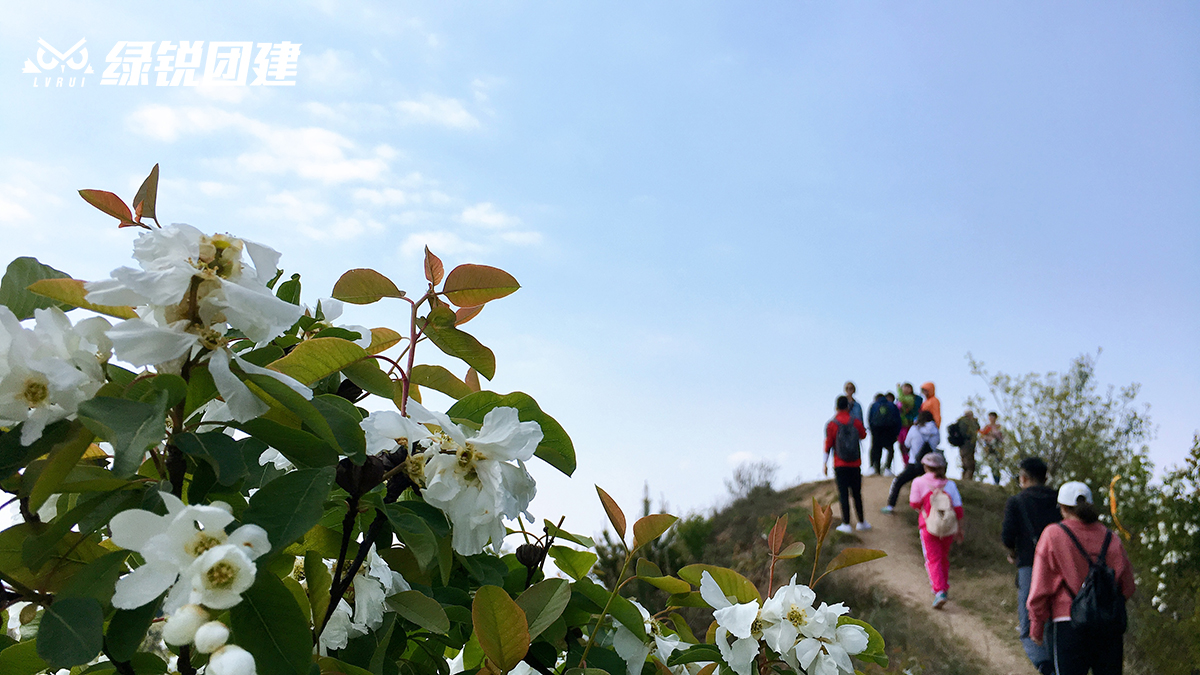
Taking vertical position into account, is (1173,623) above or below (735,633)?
below

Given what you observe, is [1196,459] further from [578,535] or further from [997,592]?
[578,535]

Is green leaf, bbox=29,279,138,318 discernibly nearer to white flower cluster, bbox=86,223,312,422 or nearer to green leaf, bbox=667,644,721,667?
white flower cluster, bbox=86,223,312,422

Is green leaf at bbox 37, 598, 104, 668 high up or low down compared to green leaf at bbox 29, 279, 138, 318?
down

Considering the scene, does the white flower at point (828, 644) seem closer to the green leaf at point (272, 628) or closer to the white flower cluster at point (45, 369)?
the green leaf at point (272, 628)

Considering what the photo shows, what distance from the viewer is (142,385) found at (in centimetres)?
64

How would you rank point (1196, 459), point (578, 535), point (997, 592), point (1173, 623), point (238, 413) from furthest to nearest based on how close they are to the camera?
point (997, 592) → point (1196, 459) → point (1173, 623) → point (578, 535) → point (238, 413)

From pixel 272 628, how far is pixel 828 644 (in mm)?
704

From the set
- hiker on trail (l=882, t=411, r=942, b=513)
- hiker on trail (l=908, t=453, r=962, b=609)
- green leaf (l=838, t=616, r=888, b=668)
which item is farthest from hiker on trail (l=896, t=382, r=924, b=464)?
green leaf (l=838, t=616, r=888, b=668)

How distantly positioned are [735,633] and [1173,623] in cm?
866

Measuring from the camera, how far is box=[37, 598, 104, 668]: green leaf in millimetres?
→ 578

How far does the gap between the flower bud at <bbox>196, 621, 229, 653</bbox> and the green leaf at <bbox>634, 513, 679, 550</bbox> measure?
1.64 feet

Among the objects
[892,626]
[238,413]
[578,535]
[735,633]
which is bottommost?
[892,626]

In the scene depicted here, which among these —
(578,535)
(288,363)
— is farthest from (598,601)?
(288,363)

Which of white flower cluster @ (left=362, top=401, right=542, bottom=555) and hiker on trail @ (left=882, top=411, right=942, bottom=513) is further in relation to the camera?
hiker on trail @ (left=882, top=411, right=942, bottom=513)
